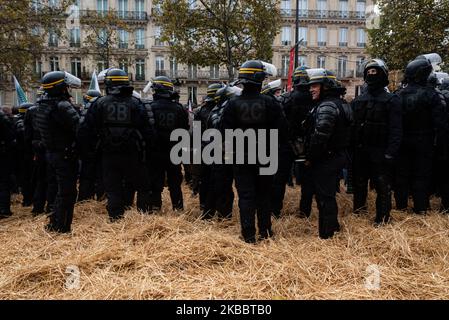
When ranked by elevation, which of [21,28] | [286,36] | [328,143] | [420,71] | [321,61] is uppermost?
[286,36]

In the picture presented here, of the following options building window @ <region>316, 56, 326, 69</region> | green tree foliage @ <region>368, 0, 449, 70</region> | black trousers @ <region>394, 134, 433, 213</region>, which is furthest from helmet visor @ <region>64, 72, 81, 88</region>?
building window @ <region>316, 56, 326, 69</region>

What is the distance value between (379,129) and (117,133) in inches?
135

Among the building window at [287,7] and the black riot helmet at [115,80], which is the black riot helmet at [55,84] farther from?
the building window at [287,7]

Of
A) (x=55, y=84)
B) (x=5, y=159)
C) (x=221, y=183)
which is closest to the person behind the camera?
(x=55, y=84)

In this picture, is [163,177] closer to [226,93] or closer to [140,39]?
[226,93]

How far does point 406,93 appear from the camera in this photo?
18.7 ft

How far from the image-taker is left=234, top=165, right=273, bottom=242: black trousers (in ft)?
15.2

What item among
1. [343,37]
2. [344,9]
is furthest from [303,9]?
[343,37]

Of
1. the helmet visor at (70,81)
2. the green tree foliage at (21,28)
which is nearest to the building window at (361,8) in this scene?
the green tree foliage at (21,28)

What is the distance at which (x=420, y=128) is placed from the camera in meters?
5.63
